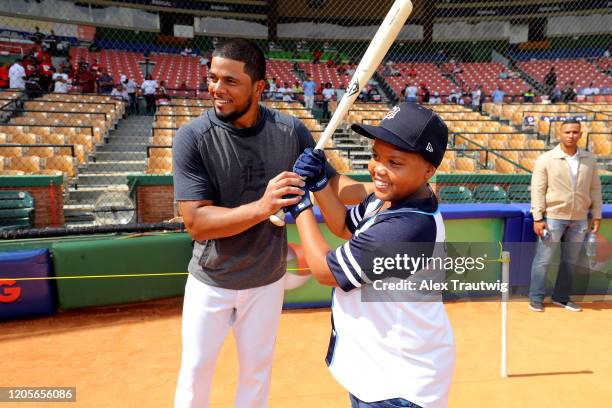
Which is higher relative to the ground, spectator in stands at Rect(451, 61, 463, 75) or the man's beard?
spectator in stands at Rect(451, 61, 463, 75)

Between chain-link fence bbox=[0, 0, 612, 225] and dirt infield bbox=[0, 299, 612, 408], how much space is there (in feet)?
8.61

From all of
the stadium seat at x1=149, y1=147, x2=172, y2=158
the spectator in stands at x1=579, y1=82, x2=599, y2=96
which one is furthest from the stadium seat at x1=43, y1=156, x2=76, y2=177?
the spectator in stands at x1=579, y1=82, x2=599, y2=96

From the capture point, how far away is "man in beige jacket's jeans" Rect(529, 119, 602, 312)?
437 cm

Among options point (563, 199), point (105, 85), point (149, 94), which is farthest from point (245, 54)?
point (105, 85)

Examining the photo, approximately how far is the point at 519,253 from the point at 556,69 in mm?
25069

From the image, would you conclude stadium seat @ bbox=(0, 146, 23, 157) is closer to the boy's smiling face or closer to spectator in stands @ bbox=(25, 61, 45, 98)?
spectator in stands @ bbox=(25, 61, 45, 98)

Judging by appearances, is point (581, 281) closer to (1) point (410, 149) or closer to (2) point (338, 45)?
(1) point (410, 149)

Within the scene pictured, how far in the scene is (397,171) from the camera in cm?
146

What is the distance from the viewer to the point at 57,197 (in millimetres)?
6684

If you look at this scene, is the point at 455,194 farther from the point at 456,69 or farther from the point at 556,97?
the point at 456,69

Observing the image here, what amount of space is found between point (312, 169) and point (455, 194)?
5.90m

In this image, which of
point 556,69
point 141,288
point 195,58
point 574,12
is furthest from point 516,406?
point 574,12

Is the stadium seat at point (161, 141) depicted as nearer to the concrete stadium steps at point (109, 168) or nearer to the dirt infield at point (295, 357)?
the concrete stadium steps at point (109, 168)

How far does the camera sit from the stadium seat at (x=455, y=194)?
7004mm
